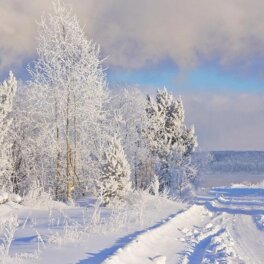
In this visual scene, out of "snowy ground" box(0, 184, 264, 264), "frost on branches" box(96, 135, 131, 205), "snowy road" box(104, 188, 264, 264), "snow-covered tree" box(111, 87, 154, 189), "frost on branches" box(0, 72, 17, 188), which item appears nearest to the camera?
"snowy ground" box(0, 184, 264, 264)

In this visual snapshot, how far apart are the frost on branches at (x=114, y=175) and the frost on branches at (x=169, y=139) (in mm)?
22935

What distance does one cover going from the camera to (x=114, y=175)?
2197 centimetres

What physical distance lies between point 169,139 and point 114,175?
28352 millimetres

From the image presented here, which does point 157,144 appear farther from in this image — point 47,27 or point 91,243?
point 91,243

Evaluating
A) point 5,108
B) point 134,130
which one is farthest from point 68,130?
point 134,130

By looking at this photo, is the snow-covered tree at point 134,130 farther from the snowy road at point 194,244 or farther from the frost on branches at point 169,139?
the snowy road at point 194,244

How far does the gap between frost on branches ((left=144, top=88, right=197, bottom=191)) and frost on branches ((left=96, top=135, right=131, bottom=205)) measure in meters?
22.9

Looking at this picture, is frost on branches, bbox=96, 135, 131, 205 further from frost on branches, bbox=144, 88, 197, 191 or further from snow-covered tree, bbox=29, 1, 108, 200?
frost on branches, bbox=144, 88, 197, 191

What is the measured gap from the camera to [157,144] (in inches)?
1903

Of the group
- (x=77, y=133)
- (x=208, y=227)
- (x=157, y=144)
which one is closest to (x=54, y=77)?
(x=77, y=133)

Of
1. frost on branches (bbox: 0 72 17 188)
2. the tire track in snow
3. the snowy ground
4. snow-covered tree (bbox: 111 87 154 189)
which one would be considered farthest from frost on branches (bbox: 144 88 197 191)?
the tire track in snow

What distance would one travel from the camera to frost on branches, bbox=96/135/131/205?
847 inches

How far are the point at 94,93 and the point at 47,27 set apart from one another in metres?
3.64

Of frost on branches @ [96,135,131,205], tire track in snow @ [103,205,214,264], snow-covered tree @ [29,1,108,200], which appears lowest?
tire track in snow @ [103,205,214,264]
